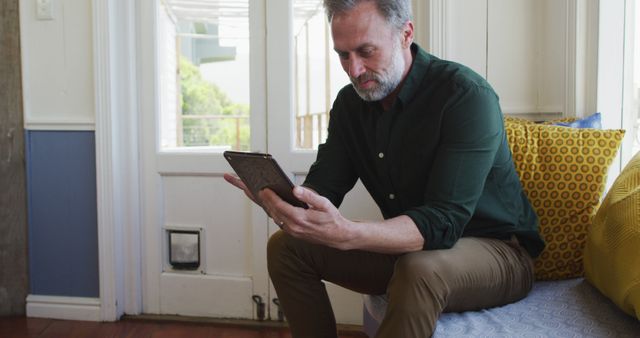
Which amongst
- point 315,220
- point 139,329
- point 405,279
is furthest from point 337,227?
point 139,329

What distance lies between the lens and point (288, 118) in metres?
2.53

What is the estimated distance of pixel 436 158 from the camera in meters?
1.41

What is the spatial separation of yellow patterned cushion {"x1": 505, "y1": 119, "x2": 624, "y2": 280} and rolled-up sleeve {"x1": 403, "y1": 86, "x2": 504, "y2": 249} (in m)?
0.32

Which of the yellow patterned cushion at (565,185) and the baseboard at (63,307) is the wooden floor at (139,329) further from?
the yellow patterned cushion at (565,185)

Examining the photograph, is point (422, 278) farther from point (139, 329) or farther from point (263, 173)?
point (139, 329)

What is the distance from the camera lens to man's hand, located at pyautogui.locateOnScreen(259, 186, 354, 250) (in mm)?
1229

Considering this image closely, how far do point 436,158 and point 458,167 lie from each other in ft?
0.24

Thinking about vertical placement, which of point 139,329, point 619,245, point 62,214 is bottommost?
point 139,329

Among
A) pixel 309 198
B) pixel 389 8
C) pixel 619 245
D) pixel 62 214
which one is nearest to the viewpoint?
pixel 309 198

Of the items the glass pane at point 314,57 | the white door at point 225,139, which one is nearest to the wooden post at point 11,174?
the white door at point 225,139

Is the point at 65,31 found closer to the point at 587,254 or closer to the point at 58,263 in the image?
the point at 58,263

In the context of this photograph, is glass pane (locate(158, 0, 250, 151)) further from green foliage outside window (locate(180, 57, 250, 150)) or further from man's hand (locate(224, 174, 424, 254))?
man's hand (locate(224, 174, 424, 254))

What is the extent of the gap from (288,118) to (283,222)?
126 centimetres

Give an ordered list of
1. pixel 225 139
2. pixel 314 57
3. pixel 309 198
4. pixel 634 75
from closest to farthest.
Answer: pixel 309 198
pixel 634 75
pixel 314 57
pixel 225 139
